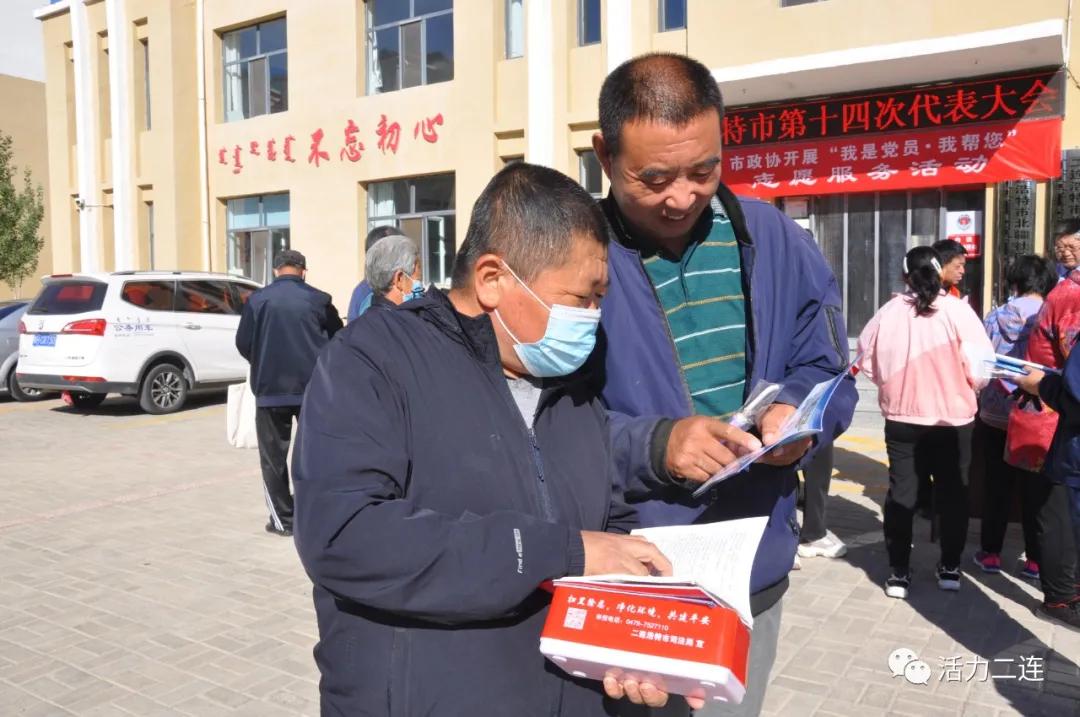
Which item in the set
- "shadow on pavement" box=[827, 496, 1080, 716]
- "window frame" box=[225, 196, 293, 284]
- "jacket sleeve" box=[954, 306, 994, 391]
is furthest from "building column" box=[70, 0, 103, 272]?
"jacket sleeve" box=[954, 306, 994, 391]

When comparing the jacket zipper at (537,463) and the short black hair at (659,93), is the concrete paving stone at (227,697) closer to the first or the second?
the jacket zipper at (537,463)

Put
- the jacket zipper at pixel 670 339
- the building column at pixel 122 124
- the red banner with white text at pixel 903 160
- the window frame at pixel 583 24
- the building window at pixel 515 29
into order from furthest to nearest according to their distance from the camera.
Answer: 1. the building column at pixel 122 124
2. the building window at pixel 515 29
3. the window frame at pixel 583 24
4. the red banner with white text at pixel 903 160
5. the jacket zipper at pixel 670 339

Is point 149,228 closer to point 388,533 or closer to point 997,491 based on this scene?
point 997,491

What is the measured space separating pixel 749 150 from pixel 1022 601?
8.54 m

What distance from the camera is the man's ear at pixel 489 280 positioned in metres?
1.75

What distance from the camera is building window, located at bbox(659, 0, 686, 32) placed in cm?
1266

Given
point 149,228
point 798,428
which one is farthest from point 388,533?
point 149,228

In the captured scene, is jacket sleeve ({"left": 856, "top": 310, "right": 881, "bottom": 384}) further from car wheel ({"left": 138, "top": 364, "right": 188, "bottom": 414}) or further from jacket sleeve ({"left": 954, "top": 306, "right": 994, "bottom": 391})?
car wheel ({"left": 138, "top": 364, "right": 188, "bottom": 414})

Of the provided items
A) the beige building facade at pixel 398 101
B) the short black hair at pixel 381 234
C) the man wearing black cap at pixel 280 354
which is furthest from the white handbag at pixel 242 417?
the beige building facade at pixel 398 101

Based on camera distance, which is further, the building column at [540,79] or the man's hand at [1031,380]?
the building column at [540,79]

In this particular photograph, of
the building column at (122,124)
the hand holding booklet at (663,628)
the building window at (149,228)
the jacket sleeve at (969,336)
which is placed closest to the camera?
the hand holding booklet at (663,628)

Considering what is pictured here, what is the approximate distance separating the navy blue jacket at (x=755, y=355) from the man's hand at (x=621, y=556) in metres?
0.32

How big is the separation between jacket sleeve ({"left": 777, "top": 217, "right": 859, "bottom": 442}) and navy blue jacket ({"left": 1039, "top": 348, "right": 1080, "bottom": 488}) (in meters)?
1.59

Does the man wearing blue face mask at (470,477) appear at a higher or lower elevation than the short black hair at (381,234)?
lower
